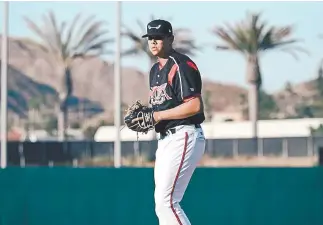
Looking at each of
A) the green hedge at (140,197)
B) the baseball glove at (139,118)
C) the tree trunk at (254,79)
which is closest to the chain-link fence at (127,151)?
the tree trunk at (254,79)

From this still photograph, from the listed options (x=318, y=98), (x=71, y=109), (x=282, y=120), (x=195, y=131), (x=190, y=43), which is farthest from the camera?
(x=71, y=109)

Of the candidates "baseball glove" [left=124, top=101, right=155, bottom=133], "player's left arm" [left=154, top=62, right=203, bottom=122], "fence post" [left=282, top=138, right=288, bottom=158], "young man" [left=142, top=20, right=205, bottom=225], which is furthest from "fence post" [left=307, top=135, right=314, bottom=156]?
"player's left arm" [left=154, top=62, right=203, bottom=122]

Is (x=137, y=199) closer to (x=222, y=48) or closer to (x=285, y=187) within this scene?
(x=285, y=187)

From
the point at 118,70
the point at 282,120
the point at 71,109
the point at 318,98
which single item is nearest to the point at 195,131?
the point at 118,70

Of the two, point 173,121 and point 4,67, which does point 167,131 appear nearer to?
point 173,121

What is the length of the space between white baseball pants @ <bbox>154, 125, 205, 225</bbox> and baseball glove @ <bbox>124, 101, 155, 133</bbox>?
141mm

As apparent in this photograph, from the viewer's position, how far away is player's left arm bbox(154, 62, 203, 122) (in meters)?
4.70

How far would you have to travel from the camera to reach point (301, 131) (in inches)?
1174

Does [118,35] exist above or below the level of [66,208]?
above

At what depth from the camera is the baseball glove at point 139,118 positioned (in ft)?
16.0

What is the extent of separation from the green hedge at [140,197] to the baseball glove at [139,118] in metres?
2.49

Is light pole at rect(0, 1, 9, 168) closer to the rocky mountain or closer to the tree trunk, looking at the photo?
the rocky mountain

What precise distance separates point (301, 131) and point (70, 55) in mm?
8605

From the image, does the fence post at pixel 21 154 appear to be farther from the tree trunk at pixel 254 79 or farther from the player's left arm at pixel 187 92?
the player's left arm at pixel 187 92
